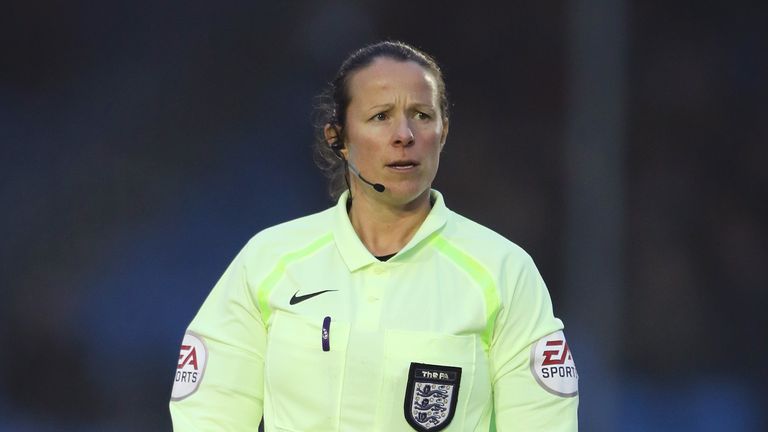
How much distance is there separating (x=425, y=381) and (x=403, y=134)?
451 millimetres

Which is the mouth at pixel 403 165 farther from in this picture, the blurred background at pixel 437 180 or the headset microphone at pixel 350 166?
the blurred background at pixel 437 180

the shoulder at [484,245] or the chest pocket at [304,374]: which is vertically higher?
the shoulder at [484,245]

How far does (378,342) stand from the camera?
2213 mm

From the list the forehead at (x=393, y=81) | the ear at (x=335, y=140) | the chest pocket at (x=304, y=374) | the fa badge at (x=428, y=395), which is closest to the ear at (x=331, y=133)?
the ear at (x=335, y=140)

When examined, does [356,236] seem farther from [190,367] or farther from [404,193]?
[190,367]

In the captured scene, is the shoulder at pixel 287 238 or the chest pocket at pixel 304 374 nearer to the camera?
the chest pocket at pixel 304 374

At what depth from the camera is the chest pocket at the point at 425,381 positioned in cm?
218

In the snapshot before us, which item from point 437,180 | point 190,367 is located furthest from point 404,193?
point 437,180

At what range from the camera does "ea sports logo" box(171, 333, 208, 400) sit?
235 centimetres

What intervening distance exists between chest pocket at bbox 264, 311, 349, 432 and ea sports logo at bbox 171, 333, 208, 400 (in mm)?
148
